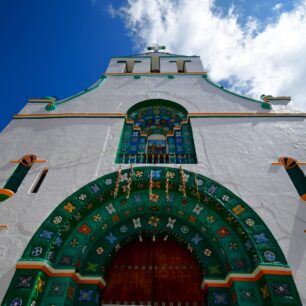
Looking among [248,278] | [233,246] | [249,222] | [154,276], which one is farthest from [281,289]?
[154,276]

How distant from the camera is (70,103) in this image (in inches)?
298

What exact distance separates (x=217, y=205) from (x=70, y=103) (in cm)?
538

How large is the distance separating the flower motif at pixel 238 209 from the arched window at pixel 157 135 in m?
1.50

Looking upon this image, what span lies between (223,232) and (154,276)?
146 centimetres

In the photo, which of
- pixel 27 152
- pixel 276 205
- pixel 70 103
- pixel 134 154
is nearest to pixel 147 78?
pixel 70 103

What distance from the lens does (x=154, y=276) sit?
4402mm

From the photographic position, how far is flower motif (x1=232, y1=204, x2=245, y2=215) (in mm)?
4449

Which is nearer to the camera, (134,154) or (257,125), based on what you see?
(134,154)

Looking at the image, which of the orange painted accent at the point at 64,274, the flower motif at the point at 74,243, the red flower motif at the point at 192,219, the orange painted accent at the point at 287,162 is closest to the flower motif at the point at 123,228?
the flower motif at the point at 74,243

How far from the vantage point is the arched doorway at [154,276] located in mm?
4113

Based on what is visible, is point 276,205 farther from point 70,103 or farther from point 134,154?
point 70,103

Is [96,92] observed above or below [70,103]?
above

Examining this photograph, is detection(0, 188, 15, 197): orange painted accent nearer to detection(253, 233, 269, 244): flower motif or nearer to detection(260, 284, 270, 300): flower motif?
detection(253, 233, 269, 244): flower motif

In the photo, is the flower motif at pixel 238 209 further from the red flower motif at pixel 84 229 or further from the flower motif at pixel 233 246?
the red flower motif at pixel 84 229
